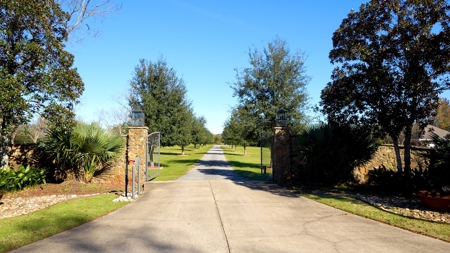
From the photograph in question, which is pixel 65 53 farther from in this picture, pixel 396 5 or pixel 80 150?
pixel 396 5

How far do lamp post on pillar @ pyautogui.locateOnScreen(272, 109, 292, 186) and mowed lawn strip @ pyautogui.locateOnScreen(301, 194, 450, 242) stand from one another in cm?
226

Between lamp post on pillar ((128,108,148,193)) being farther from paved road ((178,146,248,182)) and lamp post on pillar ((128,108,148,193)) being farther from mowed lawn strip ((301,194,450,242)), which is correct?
mowed lawn strip ((301,194,450,242))

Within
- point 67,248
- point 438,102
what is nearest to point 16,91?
point 67,248

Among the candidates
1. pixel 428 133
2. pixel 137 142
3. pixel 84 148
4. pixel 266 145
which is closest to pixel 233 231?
pixel 137 142

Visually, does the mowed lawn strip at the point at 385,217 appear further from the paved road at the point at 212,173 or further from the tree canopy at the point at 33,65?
the tree canopy at the point at 33,65

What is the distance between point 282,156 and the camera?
12727 mm

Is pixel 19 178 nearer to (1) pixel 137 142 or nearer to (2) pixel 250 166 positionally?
(1) pixel 137 142

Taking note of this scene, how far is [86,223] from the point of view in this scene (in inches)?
267

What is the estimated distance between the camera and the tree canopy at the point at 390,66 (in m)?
10.0

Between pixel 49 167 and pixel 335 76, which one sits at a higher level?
pixel 335 76

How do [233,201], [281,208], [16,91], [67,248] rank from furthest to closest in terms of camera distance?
[16,91] → [233,201] → [281,208] → [67,248]

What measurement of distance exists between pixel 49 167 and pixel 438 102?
14820 millimetres

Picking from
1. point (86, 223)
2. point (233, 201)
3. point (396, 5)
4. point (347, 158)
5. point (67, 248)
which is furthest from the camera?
point (347, 158)

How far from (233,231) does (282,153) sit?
23.1 ft
